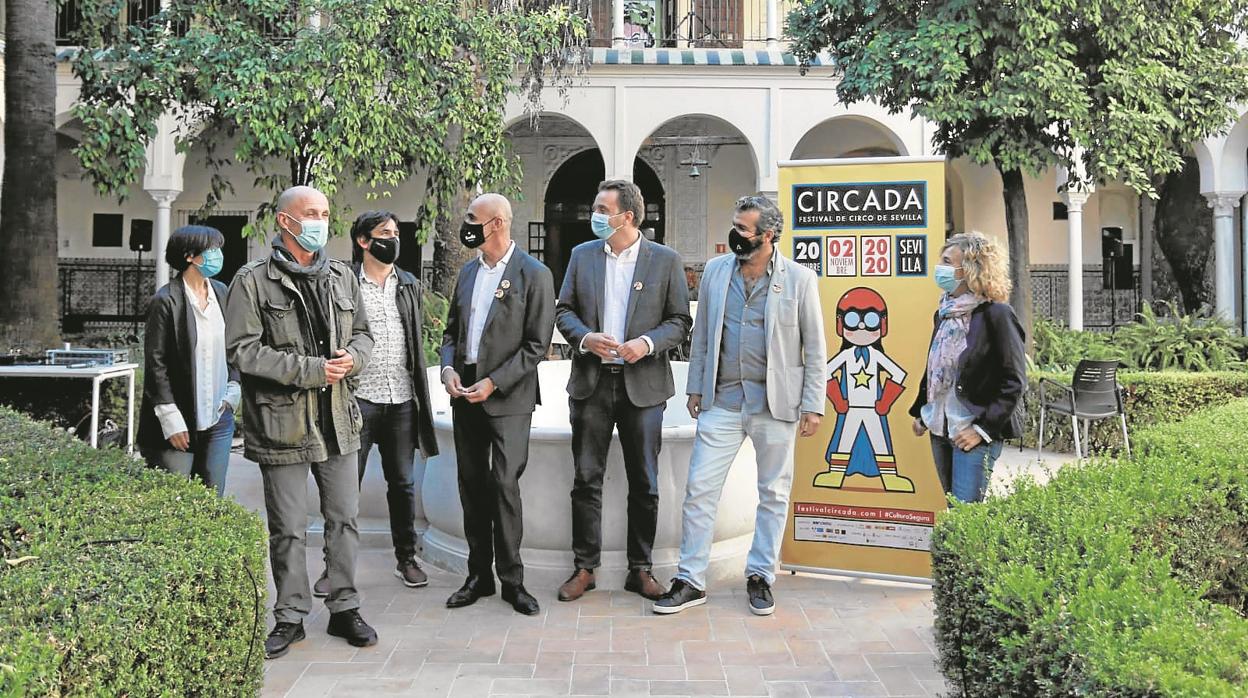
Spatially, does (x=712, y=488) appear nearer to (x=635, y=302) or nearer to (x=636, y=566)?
(x=636, y=566)

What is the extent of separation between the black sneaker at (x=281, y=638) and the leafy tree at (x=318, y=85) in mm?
5834

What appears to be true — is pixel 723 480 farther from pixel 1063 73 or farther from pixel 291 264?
pixel 1063 73

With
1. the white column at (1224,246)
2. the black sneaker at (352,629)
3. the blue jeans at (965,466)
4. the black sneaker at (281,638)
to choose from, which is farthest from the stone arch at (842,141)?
the black sneaker at (281,638)

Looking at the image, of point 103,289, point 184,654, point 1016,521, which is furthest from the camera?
point 103,289

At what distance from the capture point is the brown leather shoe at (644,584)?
4.84 meters

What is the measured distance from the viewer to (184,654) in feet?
8.61

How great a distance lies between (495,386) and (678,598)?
133 centimetres

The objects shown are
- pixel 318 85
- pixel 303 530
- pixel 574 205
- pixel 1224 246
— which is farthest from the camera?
pixel 574 205

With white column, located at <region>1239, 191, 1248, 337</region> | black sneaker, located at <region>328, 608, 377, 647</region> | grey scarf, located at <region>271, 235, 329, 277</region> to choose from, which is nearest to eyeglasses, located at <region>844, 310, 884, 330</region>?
grey scarf, located at <region>271, 235, 329, 277</region>

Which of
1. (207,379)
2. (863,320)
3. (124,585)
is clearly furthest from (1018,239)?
(124,585)

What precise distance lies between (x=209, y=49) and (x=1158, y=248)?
57.1 feet

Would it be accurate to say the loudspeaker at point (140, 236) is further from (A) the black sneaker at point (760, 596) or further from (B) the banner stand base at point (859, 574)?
(A) the black sneaker at point (760, 596)

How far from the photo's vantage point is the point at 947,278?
4.84m

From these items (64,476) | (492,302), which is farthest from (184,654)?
(492,302)
